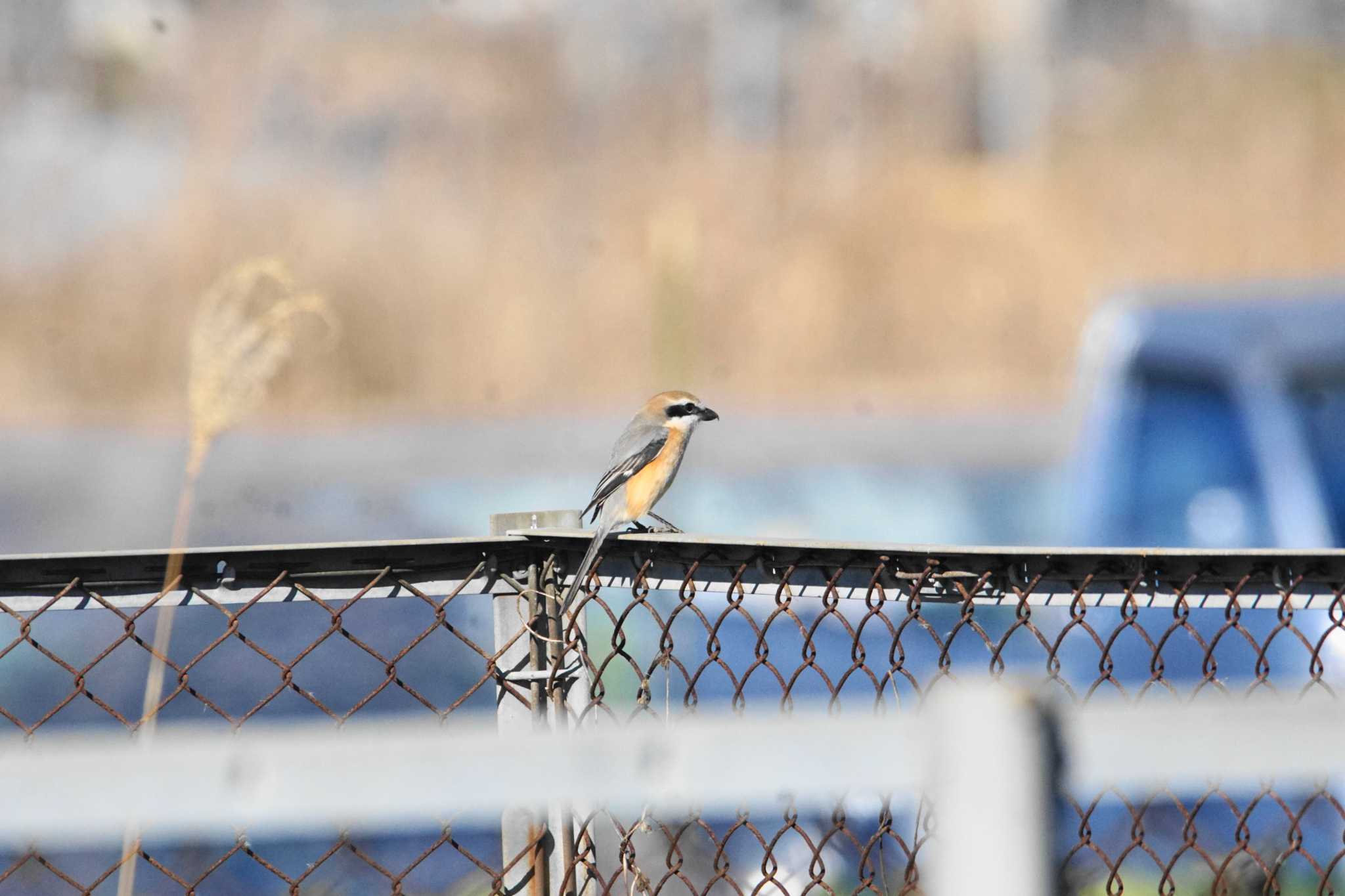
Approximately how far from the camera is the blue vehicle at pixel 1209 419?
506 cm

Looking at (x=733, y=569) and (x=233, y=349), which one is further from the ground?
(x=233, y=349)

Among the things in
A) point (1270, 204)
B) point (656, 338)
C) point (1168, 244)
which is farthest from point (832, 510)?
point (1270, 204)

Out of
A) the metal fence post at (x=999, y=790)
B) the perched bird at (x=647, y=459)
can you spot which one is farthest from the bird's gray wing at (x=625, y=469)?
the metal fence post at (x=999, y=790)

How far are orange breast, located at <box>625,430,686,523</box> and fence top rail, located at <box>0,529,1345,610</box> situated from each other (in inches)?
87.5

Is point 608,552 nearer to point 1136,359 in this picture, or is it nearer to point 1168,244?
point 1136,359

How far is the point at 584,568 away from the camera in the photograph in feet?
5.55

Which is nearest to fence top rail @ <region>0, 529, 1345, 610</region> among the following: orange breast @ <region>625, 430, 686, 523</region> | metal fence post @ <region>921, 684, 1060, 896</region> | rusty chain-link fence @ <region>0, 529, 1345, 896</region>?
rusty chain-link fence @ <region>0, 529, 1345, 896</region>

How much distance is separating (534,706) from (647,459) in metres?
2.42

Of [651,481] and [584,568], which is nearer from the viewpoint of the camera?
[584,568]

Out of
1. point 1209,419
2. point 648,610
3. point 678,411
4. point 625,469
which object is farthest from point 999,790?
point 1209,419

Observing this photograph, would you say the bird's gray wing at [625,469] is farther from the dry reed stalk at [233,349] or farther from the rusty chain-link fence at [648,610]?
the dry reed stalk at [233,349]

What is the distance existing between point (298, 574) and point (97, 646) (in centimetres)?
363

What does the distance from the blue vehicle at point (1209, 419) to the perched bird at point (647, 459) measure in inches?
75.2

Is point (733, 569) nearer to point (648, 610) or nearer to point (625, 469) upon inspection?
point (648, 610)
